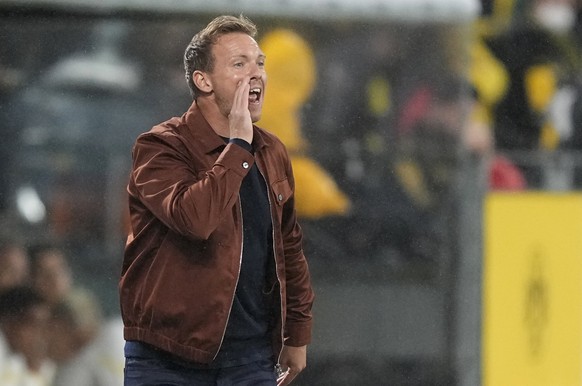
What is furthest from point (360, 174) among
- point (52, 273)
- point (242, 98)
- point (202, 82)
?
point (242, 98)

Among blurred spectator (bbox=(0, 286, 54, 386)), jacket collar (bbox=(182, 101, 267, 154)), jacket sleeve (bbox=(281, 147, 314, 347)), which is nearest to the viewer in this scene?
jacket collar (bbox=(182, 101, 267, 154))

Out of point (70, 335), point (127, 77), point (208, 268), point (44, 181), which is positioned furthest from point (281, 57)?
point (208, 268)

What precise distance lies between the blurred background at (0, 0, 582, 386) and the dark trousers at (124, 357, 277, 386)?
1849mm

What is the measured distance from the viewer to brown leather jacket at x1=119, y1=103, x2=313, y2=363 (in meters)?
3.04

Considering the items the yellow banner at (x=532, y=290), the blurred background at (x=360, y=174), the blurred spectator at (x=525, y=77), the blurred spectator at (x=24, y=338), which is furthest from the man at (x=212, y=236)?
the blurred spectator at (x=525, y=77)

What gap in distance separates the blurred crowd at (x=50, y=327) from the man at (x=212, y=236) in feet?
5.95

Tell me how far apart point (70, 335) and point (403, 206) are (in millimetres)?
1479

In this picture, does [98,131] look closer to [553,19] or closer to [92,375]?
[92,375]

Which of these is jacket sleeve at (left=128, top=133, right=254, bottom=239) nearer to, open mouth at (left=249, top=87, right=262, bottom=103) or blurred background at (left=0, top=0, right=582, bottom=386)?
open mouth at (left=249, top=87, right=262, bottom=103)

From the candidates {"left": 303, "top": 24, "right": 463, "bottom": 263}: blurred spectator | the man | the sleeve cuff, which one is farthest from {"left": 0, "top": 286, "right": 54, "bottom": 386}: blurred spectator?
the sleeve cuff

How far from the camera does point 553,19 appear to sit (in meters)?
6.78

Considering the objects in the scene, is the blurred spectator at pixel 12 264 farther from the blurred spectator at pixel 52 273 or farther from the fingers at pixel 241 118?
the fingers at pixel 241 118

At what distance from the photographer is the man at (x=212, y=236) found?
10.2 feet

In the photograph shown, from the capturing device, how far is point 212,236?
124 inches
